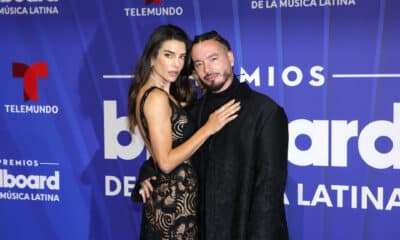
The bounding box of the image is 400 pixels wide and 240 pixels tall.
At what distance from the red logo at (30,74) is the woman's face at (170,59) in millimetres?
1174

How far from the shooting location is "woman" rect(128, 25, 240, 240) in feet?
8.13

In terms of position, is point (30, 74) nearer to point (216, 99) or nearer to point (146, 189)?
point (146, 189)

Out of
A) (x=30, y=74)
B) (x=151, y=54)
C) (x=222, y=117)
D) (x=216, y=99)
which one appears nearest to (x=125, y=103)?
(x=30, y=74)

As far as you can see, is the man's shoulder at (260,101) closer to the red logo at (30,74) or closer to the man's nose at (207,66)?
the man's nose at (207,66)

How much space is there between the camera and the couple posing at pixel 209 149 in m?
2.43

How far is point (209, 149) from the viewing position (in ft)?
8.34

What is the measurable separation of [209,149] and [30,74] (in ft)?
5.02

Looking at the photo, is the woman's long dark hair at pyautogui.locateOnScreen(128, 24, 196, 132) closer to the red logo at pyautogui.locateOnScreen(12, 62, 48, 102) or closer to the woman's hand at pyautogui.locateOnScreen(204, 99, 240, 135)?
the woman's hand at pyautogui.locateOnScreen(204, 99, 240, 135)

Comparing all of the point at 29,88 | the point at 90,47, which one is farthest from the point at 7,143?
the point at 90,47

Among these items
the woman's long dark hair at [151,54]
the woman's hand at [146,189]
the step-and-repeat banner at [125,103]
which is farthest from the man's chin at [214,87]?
the step-and-repeat banner at [125,103]

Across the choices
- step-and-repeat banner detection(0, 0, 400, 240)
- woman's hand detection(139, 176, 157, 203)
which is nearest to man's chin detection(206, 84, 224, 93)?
woman's hand detection(139, 176, 157, 203)

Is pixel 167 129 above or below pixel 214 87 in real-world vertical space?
below

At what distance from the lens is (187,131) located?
2.58m

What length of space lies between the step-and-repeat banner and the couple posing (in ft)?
2.02
